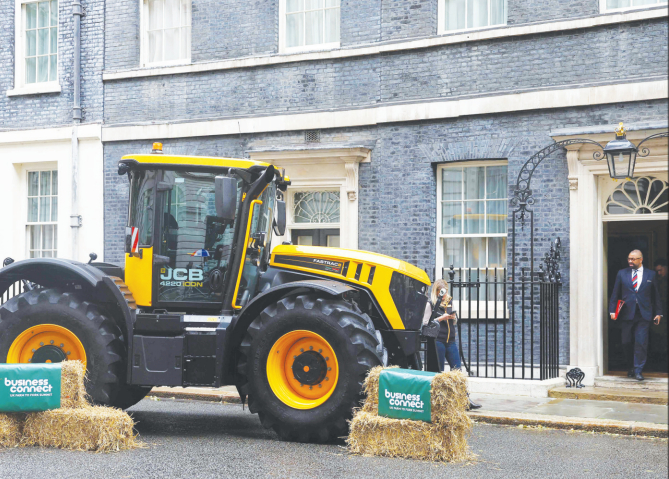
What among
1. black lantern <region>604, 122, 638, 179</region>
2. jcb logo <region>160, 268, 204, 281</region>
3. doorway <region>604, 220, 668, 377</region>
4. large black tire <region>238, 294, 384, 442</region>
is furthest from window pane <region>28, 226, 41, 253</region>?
black lantern <region>604, 122, 638, 179</region>

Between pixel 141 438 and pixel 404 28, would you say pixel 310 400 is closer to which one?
pixel 141 438

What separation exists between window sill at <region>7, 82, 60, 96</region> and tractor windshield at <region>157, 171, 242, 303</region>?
28.9ft

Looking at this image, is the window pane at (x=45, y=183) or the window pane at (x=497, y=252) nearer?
the window pane at (x=497, y=252)

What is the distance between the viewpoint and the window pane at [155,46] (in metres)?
16.2

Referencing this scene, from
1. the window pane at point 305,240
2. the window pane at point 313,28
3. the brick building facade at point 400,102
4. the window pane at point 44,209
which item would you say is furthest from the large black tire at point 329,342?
the window pane at point 44,209

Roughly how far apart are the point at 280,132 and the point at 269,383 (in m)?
7.30

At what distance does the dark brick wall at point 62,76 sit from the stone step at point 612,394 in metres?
9.51

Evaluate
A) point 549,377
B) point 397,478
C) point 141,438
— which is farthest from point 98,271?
point 549,377

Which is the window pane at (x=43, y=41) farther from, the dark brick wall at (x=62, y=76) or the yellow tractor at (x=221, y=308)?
the yellow tractor at (x=221, y=308)

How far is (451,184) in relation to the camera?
13906 mm

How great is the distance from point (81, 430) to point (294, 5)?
933cm

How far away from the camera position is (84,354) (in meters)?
8.55

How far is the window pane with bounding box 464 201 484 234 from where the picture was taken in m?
13.7

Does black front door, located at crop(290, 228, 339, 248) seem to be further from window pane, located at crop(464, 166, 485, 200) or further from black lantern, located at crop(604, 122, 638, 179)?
black lantern, located at crop(604, 122, 638, 179)
